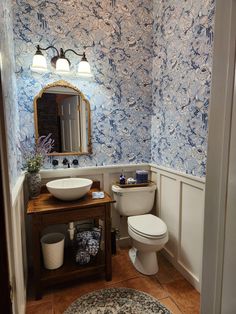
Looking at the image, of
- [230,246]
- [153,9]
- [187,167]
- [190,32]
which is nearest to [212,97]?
[230,246]

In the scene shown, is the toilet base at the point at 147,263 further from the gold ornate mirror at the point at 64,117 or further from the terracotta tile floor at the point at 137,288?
the gold ornate mirror at the point at 64,117

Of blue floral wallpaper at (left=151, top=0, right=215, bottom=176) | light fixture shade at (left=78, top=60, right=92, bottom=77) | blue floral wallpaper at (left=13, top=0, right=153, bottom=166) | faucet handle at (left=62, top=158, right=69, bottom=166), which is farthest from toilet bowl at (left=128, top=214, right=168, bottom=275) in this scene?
light fixture shade at (left=78, top=60, right=92, bottom=77)

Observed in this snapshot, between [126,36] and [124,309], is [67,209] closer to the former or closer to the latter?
[124,309]

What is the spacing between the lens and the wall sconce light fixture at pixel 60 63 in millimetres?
1936

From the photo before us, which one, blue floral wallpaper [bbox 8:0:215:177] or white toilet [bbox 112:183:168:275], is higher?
blue floral wallpaper [bbox 8:0:215:177]

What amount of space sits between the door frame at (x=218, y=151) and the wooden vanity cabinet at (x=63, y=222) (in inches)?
47.7

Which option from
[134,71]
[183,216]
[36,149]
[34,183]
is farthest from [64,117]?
[183,216]

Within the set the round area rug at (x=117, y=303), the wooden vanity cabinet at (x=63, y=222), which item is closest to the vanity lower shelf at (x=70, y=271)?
the wooden vanity cabinet at (x=63, y=222)

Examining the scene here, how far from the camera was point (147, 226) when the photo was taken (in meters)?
2.01

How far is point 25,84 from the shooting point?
203cm

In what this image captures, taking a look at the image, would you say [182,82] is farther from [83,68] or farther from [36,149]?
[36,149]

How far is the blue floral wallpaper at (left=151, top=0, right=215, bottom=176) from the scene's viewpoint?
169 centimetres

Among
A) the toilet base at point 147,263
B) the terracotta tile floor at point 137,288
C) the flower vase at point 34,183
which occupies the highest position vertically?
the flower vase at point 34,183

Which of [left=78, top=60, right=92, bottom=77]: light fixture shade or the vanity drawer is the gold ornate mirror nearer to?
[left=78, top=60, right=92, bottom=77]: light fixture shade
